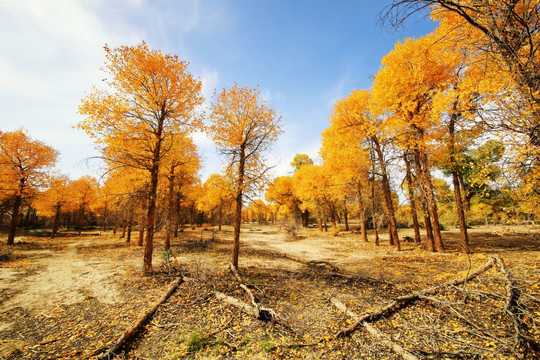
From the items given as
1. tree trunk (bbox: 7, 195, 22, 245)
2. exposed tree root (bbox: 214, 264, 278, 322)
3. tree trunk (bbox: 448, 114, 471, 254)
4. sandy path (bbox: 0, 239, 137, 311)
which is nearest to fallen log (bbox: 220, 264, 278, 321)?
exposed tree root (bbox: 214, 264, 278, 322)

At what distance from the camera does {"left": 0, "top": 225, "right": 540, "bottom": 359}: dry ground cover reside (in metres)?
4.14

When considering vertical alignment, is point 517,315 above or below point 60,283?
above

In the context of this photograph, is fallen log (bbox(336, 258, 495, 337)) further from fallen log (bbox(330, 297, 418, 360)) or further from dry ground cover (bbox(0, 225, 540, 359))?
fallen log (bbox(330, 297, 418, 360))

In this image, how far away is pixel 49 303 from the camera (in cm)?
677

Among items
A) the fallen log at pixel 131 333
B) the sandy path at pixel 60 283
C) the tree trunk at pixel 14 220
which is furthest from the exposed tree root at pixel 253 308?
the tree trunk at pixel 14 220

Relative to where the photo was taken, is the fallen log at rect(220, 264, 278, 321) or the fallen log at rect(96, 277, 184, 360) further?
the fallen log at rect(220, 264, 278, 321)

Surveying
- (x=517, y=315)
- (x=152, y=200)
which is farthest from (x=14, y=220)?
(x=517, y=315)

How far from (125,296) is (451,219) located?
35.6 m

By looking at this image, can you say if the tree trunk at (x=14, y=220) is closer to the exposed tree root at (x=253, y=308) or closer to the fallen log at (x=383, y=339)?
the exposed tree root at (x=253, y=308)

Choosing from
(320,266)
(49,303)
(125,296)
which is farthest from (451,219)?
(49,303)

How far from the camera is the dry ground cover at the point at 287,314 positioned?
4.14 metres

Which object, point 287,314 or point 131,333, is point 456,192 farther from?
point 131,333

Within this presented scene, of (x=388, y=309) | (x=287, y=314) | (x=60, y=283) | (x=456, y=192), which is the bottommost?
(x=287, y=314)

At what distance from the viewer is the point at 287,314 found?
5.73 metres
